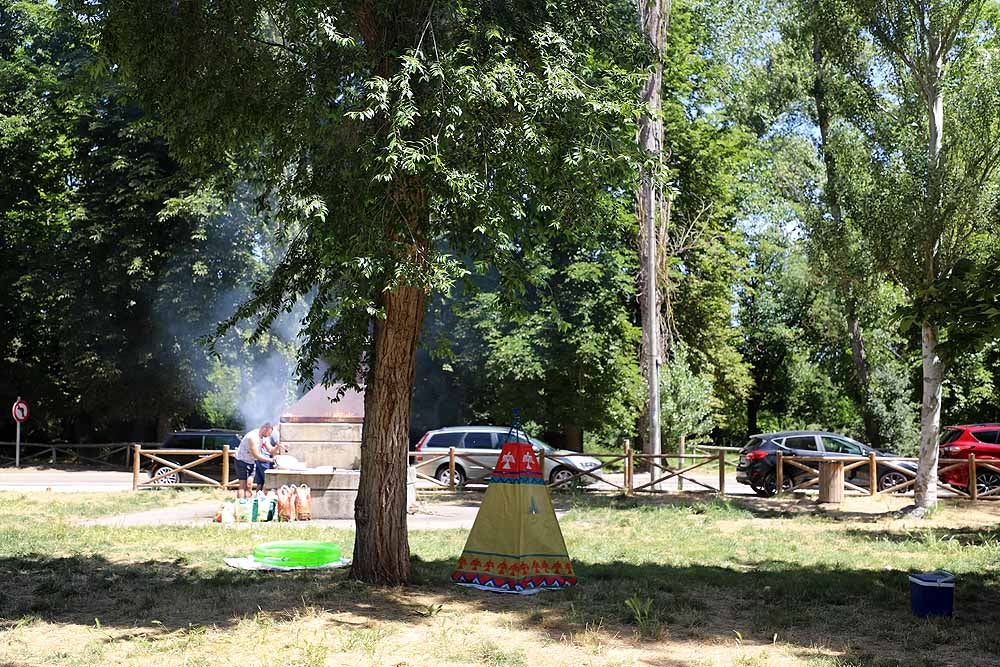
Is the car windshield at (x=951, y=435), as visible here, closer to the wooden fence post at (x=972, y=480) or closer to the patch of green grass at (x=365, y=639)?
the wooden fence post at (x=972, y=480)

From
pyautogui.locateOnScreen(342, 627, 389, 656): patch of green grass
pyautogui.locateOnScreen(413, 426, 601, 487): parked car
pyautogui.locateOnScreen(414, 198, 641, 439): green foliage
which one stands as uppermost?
pyautogui.locateOnScreen(414, 198, 641, 439): green foliage

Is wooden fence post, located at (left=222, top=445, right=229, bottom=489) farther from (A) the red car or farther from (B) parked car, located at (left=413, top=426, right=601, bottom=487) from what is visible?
(A) the red car

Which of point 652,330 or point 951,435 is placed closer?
point 652,330

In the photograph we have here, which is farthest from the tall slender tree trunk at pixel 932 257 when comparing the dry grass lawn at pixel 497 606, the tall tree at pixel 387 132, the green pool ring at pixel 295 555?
the green pool ring at pixel 295 555

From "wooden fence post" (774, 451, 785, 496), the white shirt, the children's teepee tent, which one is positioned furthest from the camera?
"wooden fence post" (774, 451, 785, 496)

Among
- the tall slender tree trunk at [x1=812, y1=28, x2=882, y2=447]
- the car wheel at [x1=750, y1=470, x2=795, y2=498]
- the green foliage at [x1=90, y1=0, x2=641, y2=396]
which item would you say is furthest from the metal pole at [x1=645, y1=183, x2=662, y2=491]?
the green foliage at [x1=90, y1=0, x2=641, y2=396]

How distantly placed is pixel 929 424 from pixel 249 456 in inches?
483

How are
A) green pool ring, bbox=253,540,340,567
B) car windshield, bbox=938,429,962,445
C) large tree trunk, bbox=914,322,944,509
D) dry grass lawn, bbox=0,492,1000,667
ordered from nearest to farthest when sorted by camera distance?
1. dry grass lawn, bbox=0,492,1000,667
2. green pool ring, bbox=253,540,340,567
3. large tree trunk, bbox=914,322,944,509
4. car windshield, bbox=938,429,962,445

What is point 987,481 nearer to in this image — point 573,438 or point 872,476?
point 872,476

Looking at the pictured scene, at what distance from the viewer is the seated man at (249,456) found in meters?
17.2

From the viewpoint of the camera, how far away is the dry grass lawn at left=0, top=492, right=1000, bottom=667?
7664 mm

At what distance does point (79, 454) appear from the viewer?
34875 millimetres

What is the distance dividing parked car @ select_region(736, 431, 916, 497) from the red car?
1.31 metres

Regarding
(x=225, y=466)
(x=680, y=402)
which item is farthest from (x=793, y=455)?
(x=225, y=466)
